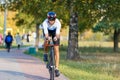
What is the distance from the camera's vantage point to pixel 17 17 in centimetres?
4384

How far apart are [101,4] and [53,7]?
5.50 metres

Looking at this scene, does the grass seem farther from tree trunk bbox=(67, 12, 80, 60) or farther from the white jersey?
the white jersey

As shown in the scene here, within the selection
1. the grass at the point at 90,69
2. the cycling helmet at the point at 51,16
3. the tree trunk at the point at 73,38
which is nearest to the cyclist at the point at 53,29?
the cycling helmet at the point at 51,16

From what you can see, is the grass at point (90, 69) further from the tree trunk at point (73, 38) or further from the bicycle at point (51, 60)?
the bicycle at point (51, 60)

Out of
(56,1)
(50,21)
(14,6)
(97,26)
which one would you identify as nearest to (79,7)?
(56,1)

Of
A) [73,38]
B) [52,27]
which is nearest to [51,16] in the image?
[52,27]

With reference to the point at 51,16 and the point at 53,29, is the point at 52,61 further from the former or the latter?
the point at 51,16

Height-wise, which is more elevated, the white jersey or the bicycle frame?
the white jersey

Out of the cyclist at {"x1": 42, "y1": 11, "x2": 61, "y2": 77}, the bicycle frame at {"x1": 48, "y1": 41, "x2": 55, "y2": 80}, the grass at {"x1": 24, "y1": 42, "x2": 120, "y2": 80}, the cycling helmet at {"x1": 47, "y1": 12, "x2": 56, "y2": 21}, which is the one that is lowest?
the grass at {"x1": 24, "y1": 42, "x2": 120, "y2": 80}

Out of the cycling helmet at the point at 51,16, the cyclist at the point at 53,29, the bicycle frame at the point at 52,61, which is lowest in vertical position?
the bicycle frame at the point at 52,61

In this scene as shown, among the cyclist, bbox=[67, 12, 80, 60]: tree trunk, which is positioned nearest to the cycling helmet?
the cyclist

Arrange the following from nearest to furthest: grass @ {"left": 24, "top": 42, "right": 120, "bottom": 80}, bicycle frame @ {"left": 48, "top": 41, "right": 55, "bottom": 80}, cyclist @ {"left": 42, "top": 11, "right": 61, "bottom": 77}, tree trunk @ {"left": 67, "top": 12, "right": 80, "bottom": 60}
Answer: cyclist @ {"left": 42, "top": 11, "right": 61, "bottom": 77}, bicycle frame @ {"left": 48, "top": 41, "right": 55, "bottom": 80}, grass @ {"left": 24, "top": 42, "right": 120, "bottom": 80}, tree trunk @ {"left": 67, "top": 12, "right": 80, "bottom": 60}

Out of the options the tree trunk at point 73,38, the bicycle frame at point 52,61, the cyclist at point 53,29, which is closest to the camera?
the cyclist at point 53,29

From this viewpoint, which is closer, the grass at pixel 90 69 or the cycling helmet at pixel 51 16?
the cycling helmet at pixel 51 16
